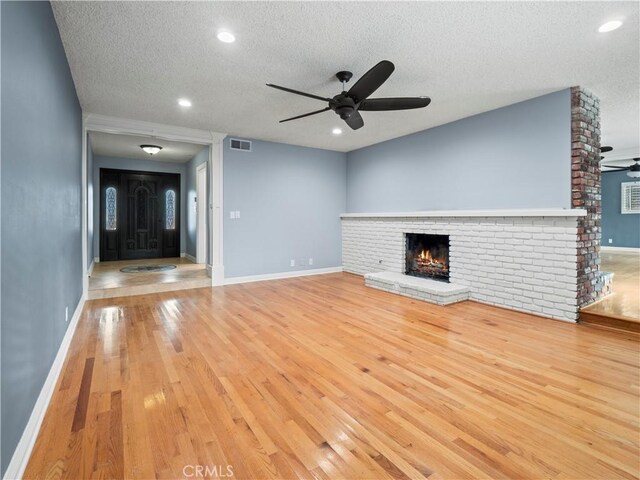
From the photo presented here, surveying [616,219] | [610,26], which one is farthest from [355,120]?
[616,219]

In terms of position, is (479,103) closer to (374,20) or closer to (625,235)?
(374,20)

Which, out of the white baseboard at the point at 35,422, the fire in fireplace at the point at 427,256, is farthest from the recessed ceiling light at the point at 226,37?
the fire in fireplace at the point at 427,256

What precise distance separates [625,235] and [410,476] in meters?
12.0

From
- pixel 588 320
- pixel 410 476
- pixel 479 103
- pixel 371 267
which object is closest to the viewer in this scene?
pixel 410 476

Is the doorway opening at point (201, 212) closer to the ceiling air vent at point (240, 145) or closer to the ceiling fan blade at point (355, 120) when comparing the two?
the ceiling air vent at point (240, 145)

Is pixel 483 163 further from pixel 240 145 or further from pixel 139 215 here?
pixel 139 215

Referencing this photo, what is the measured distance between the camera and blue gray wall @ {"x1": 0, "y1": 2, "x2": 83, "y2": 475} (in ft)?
4.56

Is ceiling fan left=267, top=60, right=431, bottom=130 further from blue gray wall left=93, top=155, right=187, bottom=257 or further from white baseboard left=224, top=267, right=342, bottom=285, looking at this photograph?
blue gray wall left=93, top=155, right=187, bottom=257

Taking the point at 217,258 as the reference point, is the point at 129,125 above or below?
above

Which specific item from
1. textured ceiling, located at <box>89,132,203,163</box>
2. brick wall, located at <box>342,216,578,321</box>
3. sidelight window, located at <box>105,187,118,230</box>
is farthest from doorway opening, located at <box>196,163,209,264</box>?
brick wall, located at <box>342,216,578,321</box>

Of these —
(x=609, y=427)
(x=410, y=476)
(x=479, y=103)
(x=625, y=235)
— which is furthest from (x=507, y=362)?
(x=625, y=235)

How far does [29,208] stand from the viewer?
5.71 feet

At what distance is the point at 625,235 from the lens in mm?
9562

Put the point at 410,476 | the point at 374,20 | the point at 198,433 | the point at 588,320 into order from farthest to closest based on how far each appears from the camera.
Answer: the point at 588,320 < the point at 374,20 < the point at 198,433 < the point at 410,476
